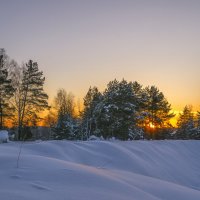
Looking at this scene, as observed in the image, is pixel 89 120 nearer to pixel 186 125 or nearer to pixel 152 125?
pixel 152 125

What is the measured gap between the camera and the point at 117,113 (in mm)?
43625

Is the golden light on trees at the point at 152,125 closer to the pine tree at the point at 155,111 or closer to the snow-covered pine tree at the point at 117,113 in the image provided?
the pine tree at the point at 155,111

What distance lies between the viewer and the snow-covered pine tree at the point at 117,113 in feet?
140

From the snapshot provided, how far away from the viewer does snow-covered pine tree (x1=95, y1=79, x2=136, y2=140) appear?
140 feet

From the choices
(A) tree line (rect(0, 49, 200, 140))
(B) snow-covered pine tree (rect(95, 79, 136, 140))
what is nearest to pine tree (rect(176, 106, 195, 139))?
(A) tree line (rect(0, 49, 200, 140))

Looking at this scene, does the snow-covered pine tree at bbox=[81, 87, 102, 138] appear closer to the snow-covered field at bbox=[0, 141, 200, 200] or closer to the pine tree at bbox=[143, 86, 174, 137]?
the pine tree at bbox=[143, 86, 174, 137]

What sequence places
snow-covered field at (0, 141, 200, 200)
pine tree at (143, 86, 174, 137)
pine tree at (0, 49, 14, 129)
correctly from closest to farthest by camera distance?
snow-covered field at (0, 141, 200, 200) < pine tree at (0, 49, 14, 129) < pine tree at (143, 86, 174, 137)

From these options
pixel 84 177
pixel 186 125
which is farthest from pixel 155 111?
pixel 84 177

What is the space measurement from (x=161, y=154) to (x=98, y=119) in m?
30.0

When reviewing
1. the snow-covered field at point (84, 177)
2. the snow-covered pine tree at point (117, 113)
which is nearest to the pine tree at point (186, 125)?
the snow-covered pine tree at point (117, 113)

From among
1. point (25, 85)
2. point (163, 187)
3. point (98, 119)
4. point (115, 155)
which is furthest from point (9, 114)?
point (163, 187)

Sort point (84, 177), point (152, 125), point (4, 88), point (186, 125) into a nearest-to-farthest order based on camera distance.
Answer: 1. point (84, 177)
2. point (4, 88)
3. point (152, 125)
4. point (186, 125)

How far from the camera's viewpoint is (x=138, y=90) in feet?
181

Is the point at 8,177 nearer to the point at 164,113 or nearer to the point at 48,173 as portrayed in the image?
the point at 48,173
